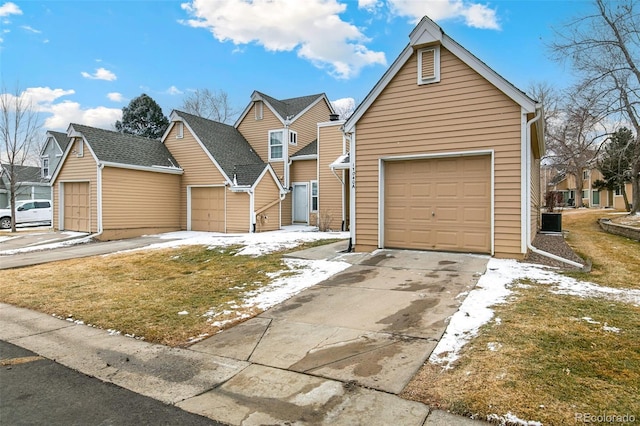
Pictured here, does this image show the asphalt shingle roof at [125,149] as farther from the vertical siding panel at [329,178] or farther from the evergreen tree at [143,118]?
the evergreen tree at [143,118]

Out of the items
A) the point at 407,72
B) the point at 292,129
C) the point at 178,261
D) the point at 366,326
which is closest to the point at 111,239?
the point at 178,261

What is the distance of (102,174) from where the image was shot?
1675cm

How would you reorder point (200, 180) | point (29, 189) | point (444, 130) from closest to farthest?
point (444, 130), point (200, 180), point (29, 189)

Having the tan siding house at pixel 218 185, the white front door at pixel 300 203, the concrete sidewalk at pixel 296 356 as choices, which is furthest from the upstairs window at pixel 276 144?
the concrete sidewalk at pixel 296 356

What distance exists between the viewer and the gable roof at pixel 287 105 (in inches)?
890

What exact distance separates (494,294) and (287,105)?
21.3 m

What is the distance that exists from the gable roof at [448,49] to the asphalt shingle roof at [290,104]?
12.9m

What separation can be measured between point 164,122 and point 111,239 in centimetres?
2419

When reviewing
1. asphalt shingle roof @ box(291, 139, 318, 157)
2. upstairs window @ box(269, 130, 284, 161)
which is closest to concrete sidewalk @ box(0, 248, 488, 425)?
asphalt shingle roof @ box(291, 139, 318, 157)

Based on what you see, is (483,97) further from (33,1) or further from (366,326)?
(33,1)

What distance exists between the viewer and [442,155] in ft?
31.1

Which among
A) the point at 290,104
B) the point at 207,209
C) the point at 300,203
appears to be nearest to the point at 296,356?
the point at 207,209

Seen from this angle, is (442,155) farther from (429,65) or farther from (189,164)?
(189,164)

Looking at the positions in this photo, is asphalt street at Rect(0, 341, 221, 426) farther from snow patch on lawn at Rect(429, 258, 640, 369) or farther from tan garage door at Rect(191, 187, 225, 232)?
tan garage door at Rect(191, 187, 225, 232)
